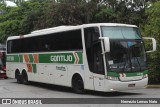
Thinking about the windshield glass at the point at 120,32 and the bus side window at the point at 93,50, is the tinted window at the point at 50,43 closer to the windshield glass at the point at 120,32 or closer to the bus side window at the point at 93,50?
the bus side window at the point at 93,50

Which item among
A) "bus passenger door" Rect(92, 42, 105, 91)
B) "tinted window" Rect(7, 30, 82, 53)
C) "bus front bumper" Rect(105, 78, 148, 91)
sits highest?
"tinted window" Rect(7, 30, 82, 53)

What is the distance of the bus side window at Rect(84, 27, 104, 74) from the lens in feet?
57.1

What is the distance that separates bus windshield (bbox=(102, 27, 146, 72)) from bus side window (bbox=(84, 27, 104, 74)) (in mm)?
402

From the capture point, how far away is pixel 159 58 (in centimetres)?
2441

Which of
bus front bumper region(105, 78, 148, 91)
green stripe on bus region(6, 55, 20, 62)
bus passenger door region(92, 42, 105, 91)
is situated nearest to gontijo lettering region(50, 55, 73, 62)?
bus passenger door region(92, 42, 105, 91)

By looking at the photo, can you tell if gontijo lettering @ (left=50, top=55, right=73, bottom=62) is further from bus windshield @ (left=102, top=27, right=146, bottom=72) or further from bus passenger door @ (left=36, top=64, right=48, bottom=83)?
bus windshield @ (left=102, top=27, right=146, bottom=72)

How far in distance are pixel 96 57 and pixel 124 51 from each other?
126 centimetres

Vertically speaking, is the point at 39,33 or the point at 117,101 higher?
the point at 39,33

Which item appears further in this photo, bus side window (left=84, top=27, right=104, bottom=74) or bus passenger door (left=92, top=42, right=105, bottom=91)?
bus side window (left=84, top=27, right=104, bottom=74)

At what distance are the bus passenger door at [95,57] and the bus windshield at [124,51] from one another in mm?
417

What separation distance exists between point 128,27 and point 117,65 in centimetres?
217

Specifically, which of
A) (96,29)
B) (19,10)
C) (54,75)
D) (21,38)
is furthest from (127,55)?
(19,10)

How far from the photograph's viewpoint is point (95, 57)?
17.7 meters

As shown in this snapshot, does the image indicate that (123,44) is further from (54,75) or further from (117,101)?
(54,75)
